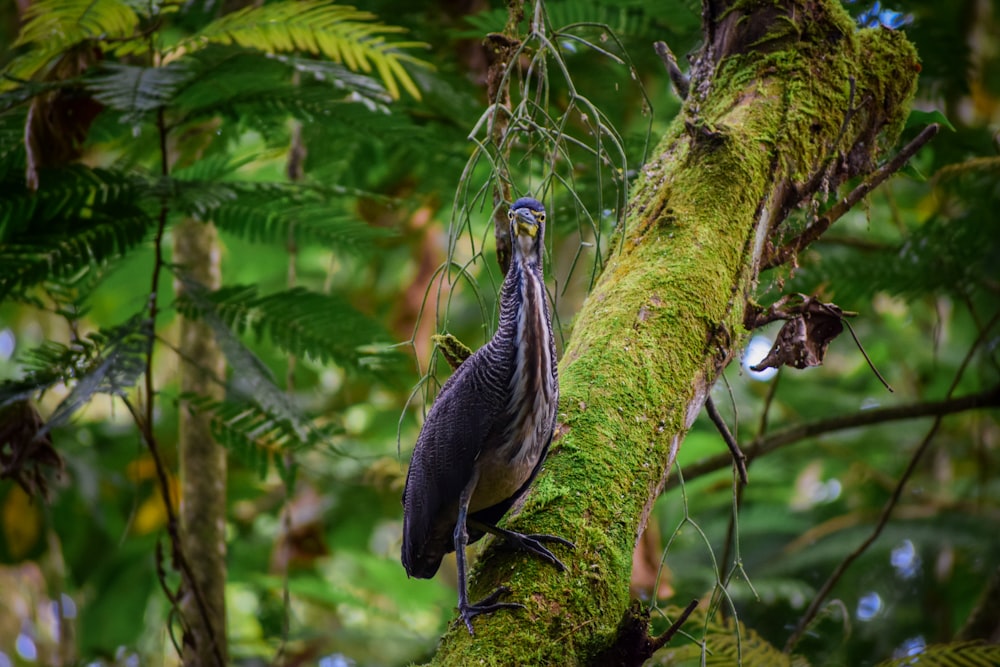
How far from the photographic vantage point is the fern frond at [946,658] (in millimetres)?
2920

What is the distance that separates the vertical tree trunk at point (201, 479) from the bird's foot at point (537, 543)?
6.79 feet

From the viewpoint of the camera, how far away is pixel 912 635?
5.49 m

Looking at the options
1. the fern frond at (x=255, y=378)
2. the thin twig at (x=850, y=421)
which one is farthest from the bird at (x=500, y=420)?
the thin twig at (x=850, y=421)

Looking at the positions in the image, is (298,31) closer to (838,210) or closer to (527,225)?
(527,225)

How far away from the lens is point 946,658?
306 cm

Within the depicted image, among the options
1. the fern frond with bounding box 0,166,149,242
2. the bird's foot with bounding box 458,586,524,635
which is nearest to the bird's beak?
the bird's foot with bounding box 458,586,524,635

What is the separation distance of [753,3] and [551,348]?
1443 millimetres

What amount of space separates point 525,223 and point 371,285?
596 cm

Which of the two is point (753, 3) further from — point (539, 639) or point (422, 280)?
point (422, 280)

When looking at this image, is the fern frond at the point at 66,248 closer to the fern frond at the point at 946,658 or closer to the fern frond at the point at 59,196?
the fern frond at the point at 59,196

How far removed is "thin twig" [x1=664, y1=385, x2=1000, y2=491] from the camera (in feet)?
13.4

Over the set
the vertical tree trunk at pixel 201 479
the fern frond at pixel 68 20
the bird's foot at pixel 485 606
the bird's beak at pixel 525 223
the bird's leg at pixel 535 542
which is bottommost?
the vertical tree trunk at pixel 201 479

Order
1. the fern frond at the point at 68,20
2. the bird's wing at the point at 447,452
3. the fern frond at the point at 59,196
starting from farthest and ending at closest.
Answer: the fern frond at the point at 59,196, the fern frond at the point at 68,20, the bird's wing at the point at 447,452

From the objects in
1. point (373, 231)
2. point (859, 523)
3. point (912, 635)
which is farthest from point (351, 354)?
point (912, 635)
